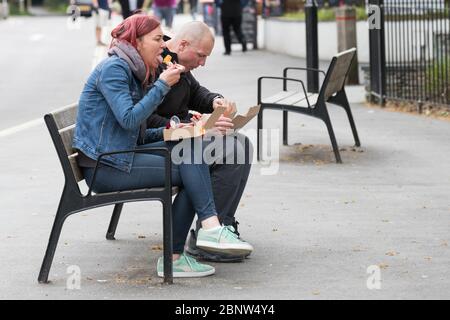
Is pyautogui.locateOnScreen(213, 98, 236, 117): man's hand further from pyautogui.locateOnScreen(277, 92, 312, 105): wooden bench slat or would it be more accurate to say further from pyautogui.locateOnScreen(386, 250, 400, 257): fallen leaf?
pyautogui.locateOnScreen(277, 92, 312, 105): wooden bench slat

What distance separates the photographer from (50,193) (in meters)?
9.80

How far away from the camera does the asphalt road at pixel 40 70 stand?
1700 cm

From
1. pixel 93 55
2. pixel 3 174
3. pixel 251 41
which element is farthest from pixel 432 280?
pixel 251 41

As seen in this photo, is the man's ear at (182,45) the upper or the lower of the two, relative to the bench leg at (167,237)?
upper

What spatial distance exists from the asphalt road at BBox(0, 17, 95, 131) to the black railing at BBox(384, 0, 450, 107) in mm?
4381

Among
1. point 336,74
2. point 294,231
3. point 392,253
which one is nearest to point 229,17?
point 336,74

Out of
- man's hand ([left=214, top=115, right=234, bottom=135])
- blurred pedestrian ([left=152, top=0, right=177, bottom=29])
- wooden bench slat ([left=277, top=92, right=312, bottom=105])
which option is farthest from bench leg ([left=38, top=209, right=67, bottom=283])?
blurred pedestrian ([left=152, top=0, right=177, bottom=29])

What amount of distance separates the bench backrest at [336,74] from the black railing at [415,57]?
3283 mm

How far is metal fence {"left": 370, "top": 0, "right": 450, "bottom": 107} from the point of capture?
15.4 m

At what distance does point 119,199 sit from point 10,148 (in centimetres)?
603

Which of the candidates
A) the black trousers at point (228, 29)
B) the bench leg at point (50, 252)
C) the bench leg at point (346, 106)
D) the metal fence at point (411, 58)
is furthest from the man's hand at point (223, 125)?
the black trousers at point (228, 29)

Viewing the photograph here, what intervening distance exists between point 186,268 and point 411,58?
33.2ft

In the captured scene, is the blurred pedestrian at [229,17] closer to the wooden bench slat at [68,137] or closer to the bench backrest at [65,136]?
the bench backrest at [65,136]
